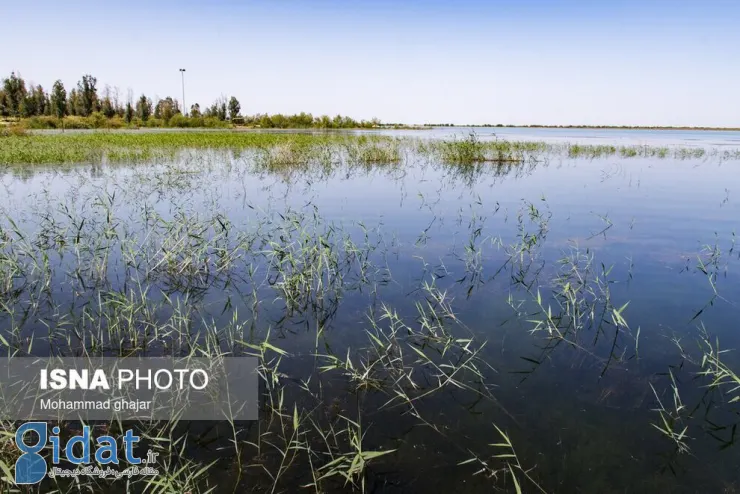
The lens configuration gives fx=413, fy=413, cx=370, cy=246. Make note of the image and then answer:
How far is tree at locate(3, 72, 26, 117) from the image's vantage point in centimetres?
7856

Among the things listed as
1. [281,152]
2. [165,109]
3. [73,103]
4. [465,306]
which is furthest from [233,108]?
[465,306]

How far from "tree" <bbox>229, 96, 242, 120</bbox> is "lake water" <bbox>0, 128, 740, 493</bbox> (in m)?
98.0

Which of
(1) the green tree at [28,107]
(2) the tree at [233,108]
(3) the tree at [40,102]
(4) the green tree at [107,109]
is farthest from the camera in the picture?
(2) the tree at [233,108]

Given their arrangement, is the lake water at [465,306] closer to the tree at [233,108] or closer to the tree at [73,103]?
the tree at [73,103]

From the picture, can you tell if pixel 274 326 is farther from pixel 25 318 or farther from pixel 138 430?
pixel 25 318

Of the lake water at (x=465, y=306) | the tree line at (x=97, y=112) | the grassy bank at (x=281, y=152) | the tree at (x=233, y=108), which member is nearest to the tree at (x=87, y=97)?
the tree line at (x=97, y=112)

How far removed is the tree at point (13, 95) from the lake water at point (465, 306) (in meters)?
88.4

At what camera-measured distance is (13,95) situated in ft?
263
